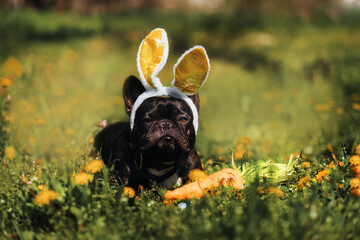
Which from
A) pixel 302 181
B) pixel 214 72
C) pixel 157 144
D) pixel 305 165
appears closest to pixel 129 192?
pixel 157 144

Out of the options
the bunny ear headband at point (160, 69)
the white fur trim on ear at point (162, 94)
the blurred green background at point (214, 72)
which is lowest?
the blurred green background at point (214, 72)

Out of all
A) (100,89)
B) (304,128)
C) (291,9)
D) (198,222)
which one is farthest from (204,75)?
(291,9)

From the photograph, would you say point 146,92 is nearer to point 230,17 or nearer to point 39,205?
point 39,205

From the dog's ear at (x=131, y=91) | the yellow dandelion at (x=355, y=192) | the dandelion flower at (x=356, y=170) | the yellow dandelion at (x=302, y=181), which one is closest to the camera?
the yellow dandelion at (x=355, y=192)

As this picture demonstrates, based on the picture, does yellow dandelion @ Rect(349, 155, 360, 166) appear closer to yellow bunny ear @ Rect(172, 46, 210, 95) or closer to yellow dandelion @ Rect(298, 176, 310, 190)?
yellow dandelion @ Rect(298, 176, 310, 190)

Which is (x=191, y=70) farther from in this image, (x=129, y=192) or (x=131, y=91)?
(x=129, y=192)

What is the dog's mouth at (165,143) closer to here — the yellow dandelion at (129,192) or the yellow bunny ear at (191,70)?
the yellow dandelion at (129,192)

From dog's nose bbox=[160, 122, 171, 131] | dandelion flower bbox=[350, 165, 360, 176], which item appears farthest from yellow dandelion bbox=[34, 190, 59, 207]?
dandelion flower bbox=[350, 165, 360, 176]

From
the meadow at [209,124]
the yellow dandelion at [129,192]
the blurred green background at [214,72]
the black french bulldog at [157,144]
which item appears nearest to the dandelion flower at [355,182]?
the meadow at [209,124]
